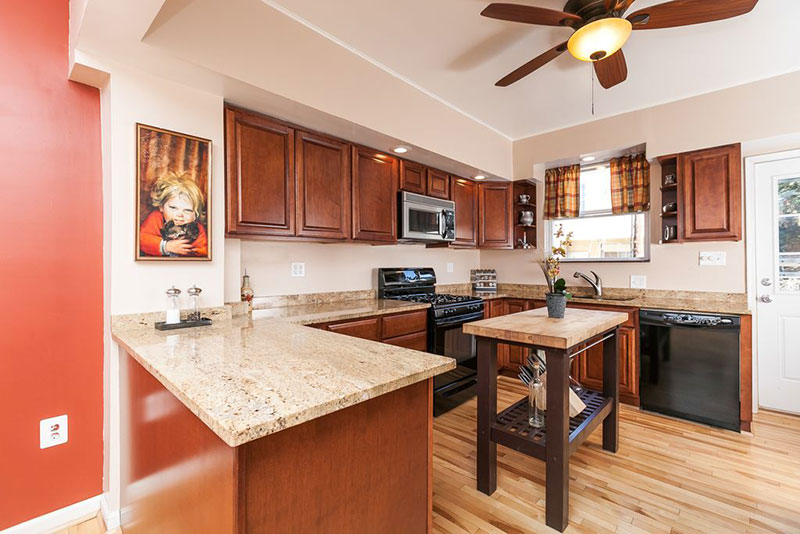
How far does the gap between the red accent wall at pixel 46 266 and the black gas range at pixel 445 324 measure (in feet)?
7.07

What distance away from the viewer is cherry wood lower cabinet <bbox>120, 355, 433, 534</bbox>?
2.60 feet

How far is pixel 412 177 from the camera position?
332cm

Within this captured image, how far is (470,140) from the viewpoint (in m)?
3.49

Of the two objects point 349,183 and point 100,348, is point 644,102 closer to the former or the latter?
point 349,183

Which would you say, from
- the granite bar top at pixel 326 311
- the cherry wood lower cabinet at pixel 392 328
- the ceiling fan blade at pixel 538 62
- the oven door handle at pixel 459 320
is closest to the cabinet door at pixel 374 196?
the granite bar top at pixel 326 311

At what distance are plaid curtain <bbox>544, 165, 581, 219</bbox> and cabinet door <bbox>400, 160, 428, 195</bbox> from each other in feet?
5.52

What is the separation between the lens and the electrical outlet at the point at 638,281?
3525mm

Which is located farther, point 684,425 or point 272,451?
point 684,425

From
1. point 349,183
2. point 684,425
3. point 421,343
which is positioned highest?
point 349,183

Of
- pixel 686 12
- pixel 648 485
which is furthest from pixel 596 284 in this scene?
pixel 686 12

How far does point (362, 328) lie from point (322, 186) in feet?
3.43

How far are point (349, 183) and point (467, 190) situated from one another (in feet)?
5.47

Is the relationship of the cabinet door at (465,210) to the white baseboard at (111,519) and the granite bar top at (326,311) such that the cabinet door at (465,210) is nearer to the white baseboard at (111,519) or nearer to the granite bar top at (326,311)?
the granite bar top at (326,311)

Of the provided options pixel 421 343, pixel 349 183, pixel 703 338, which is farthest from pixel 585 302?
pixel 349 183
